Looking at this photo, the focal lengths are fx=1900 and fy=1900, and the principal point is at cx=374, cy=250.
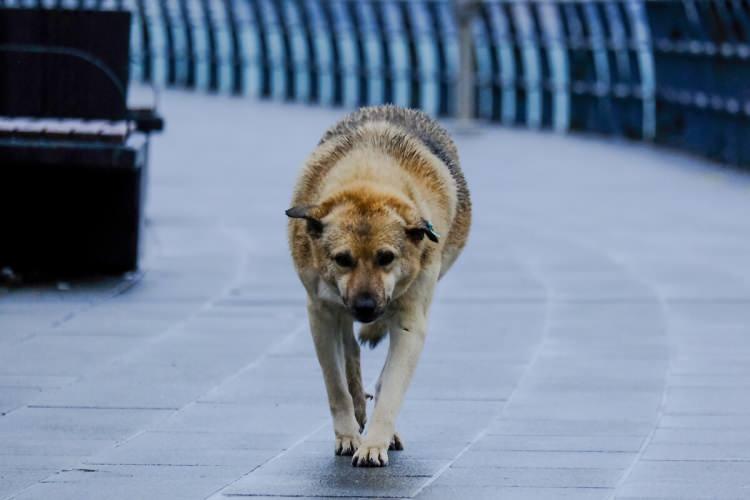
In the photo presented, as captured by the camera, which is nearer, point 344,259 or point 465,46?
point 344,259

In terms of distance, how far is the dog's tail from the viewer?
732 cm

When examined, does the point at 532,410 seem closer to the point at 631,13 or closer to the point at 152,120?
the point at 152,120

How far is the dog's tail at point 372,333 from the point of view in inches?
288

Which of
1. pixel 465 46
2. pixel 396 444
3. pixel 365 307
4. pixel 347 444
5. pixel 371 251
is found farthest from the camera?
pixel 465 46

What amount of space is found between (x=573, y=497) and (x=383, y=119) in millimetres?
2164

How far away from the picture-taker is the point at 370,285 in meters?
6.36

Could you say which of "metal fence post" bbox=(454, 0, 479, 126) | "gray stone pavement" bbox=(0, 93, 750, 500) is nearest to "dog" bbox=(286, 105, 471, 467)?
"gray stone pavement" bbox=(0, 93, 750, 500)

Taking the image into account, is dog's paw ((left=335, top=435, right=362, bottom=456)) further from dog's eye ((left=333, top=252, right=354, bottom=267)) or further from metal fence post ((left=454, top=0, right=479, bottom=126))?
metal fence post ((left=454, top=0, right=479, bottom=126))

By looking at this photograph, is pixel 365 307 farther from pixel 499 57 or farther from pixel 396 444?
pixel 499 57

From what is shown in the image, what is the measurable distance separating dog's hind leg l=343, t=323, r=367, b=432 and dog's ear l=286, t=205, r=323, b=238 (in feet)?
2.60

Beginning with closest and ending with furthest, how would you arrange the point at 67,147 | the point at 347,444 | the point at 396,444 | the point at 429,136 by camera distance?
the point at 347,444
the point at 396,444
the point at 429,136
the point at 67,147

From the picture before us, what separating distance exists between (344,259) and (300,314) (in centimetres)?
409

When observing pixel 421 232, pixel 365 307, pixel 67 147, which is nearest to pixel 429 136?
pixel 421 232

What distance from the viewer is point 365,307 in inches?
249
